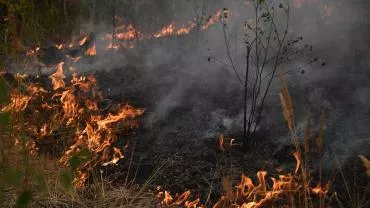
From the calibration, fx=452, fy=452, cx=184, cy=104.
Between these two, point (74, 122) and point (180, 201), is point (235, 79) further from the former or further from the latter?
point (180, 201)

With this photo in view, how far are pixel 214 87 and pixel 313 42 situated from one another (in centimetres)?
158

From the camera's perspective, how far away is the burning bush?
155 inches

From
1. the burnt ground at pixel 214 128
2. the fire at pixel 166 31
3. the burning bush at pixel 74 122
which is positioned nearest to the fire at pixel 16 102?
the burning bush at pixel 74 122

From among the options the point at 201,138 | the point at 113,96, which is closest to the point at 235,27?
the point at 113,96

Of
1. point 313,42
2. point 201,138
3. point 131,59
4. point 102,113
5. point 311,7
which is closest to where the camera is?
point 201,138

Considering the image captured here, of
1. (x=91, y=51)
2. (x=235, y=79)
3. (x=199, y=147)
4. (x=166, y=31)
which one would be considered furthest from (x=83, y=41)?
(x=199, y=147)

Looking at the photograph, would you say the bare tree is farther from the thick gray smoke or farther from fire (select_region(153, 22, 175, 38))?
fire (select_region(153, 22, 175, 38))

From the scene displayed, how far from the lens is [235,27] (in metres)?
6.67

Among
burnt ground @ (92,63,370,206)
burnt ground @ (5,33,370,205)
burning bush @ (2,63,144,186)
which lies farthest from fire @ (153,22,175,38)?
burning bush @ (2,63,144,186)

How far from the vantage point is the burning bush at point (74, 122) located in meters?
3.93

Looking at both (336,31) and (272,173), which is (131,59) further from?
(272,173)

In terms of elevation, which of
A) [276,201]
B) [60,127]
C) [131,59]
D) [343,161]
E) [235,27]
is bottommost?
[276,201]

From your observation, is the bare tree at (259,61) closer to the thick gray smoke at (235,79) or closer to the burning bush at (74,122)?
the thick gray smoke at (235,79)

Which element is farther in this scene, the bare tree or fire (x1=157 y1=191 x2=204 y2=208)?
the bare tree
